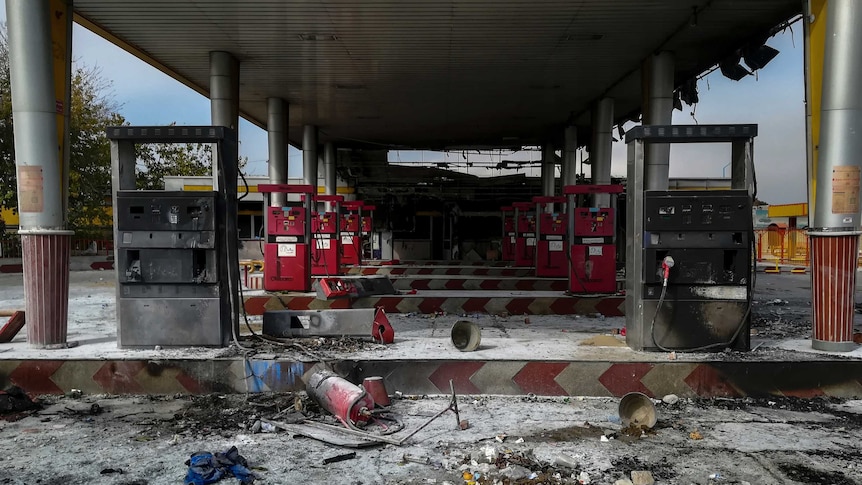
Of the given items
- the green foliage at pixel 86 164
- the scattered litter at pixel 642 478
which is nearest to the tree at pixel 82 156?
the green foliage at pixel 86 164

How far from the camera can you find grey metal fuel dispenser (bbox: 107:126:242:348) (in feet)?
20.4

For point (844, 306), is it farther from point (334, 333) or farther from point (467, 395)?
point (334, 333)

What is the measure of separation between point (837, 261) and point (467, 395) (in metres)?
4.21

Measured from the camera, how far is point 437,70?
635 inches

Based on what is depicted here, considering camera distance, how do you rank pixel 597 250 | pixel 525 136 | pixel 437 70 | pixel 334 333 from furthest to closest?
pixel 525 136 < pixel 437 70 < pixel 597 250 < pixel 334 333

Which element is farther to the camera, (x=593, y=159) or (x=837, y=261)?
(x=593, y=159)

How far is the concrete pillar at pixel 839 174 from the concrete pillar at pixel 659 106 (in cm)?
800

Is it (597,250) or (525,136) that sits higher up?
(525,136)

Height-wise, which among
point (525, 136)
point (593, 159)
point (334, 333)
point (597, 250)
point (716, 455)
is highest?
point (525, 136)

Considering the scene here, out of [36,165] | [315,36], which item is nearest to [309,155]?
[315,36]

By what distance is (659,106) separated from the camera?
1441 centimetres

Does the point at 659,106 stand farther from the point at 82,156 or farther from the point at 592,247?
the point at 82,156

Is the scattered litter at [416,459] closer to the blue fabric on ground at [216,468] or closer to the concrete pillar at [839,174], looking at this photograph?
the blue fabric on ground at [216,468]

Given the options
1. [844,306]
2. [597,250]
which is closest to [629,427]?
[844,306]
